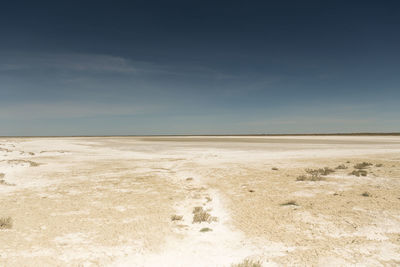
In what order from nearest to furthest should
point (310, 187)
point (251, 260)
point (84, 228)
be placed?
point (251, 260) < point (84, 228) < point (310, 187)

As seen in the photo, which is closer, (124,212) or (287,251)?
(287,251)

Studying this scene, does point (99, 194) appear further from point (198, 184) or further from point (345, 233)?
point (345, 233)

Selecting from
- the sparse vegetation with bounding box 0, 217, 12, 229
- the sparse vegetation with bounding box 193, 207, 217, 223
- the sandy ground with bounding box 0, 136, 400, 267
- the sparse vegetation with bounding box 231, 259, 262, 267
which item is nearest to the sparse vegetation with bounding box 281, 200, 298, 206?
the sandy ground with bounding box 0, 136, 400, 267

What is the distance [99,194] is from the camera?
38.6 ft

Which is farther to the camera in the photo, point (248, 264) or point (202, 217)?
point (202, 217)

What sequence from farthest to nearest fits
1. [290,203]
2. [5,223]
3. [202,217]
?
[290,203] → [202,217] → [5,223]

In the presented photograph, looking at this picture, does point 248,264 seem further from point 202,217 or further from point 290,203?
point 290,203

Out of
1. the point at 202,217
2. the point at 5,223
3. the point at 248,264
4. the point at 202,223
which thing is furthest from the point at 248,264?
the point at 5,223

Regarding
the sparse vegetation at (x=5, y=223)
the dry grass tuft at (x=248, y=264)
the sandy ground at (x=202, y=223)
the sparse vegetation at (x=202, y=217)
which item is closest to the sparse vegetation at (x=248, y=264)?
the dry grass tuft at (x=248, y=264)

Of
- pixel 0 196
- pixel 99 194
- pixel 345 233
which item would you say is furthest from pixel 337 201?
pixel 0 196

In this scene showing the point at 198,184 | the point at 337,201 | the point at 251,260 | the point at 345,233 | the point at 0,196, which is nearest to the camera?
the point at 251,260

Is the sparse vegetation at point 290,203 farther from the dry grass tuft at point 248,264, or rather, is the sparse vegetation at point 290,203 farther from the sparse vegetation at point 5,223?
the sparse vegetation at point 5,223

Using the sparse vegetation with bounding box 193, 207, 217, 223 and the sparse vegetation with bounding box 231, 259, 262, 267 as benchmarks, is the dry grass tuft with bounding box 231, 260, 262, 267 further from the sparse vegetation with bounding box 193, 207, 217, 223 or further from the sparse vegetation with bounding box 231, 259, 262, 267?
the sparse vegetation with bounding box 193, 207, 217, 223

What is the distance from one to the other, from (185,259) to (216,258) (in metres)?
0.73
